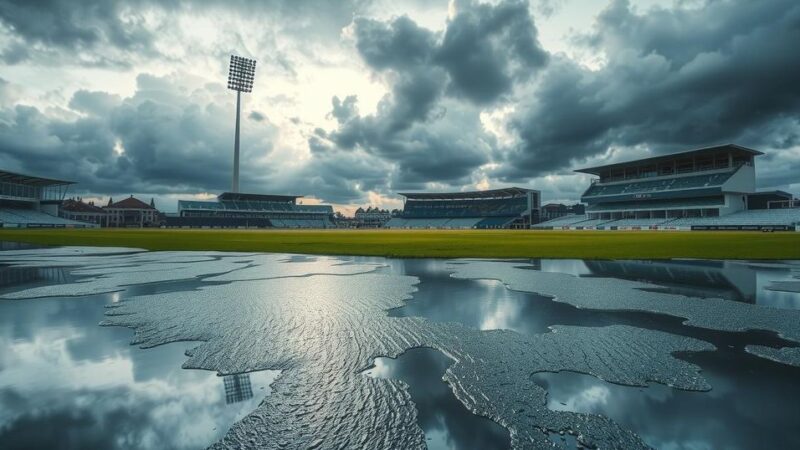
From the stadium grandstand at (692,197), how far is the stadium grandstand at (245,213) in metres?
85.3

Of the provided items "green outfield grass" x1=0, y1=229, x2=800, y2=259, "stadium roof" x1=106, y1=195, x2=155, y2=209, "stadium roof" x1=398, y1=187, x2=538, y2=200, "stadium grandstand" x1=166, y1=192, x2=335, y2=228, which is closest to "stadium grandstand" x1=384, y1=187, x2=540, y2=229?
"stadium roof" x1=398, y1=187, x2=538, y2=200

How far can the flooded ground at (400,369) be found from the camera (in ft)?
9.07

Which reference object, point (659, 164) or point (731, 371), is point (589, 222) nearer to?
point (659, 164)

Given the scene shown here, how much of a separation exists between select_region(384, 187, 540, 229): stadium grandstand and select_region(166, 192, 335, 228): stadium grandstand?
3267cm

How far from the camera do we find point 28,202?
9150 centimetres

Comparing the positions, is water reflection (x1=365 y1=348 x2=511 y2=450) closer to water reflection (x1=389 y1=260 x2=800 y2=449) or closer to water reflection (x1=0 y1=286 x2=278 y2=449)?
water reflection (x1=389 y1=260 x2=800 y2=449)

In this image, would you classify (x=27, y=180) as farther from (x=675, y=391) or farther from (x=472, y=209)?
(x=675, y=391)

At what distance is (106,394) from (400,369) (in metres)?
2.71

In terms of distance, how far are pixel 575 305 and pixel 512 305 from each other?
121 cm

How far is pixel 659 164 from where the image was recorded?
8606 cm

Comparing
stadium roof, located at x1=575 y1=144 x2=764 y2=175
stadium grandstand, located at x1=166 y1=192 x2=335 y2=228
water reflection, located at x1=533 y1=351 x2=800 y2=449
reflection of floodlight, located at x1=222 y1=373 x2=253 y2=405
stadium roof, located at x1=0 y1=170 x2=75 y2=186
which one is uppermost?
stadium roof, located at x1=575 y1=144 x2=764 y2=175

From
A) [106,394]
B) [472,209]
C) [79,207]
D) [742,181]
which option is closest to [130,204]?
[79,207]

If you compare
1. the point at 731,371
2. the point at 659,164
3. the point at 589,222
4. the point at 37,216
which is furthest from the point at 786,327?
the point at 37,216

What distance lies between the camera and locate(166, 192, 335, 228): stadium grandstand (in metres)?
116
